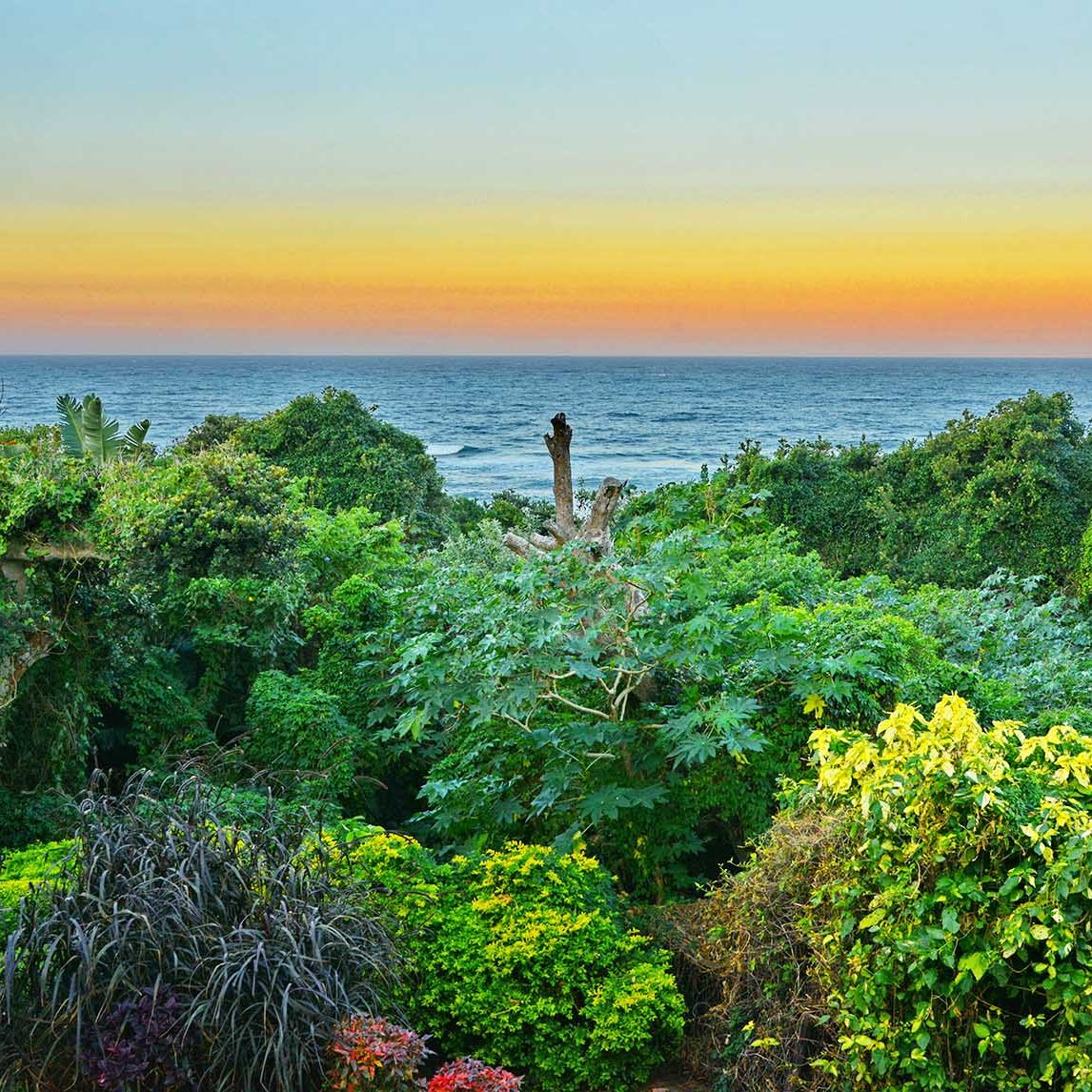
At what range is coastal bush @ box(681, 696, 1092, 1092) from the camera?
393 cm

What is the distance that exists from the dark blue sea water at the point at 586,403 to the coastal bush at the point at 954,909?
1644 inches

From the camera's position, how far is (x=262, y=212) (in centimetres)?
3641

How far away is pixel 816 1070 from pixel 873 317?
5848 cm

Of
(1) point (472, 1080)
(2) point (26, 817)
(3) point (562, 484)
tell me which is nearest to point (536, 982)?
(1) point (472, 1080)

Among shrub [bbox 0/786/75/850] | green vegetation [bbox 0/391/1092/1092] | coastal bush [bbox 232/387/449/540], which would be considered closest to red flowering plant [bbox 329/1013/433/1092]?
green vegetation [bbox 0/391/1092/1092]

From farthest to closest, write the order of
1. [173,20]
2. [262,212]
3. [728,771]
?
[262,212]
[173,20]
[728,771]

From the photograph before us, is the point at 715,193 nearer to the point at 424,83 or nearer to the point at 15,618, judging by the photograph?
the point at 424,83

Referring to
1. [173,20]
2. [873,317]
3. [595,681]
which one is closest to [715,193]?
[873,317]

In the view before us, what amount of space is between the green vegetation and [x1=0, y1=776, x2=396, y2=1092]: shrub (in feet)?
0.06

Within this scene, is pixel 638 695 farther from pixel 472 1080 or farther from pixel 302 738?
pixel 472 1080

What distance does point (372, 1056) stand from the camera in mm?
4109

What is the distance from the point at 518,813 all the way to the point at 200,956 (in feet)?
10.1

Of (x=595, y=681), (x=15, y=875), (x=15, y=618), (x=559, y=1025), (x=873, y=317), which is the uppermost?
(x=873, y=317)

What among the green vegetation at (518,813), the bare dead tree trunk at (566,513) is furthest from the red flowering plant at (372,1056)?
the bare dead tree trunk at (566,513)
